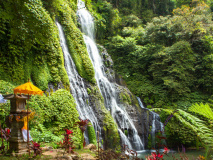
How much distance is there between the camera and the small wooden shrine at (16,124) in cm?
495

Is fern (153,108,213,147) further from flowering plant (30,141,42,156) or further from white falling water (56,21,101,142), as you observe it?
white falling water (56,21,101,142)

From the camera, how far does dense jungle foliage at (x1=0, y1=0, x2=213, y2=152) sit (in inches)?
291

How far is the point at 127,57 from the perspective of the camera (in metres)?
19.3

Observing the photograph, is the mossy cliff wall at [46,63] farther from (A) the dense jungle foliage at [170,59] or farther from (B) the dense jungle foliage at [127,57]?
(A) the dense jungle foliage at [170,59]

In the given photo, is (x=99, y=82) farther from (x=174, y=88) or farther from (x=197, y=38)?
(x=197, y=38)

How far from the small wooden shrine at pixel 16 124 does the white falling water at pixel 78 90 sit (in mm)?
4316

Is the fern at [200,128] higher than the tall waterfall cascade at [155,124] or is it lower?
higher

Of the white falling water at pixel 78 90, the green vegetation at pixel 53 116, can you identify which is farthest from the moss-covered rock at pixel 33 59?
the green vegetation at pixel 53 116

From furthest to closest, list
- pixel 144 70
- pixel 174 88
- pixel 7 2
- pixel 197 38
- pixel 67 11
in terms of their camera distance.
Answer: pixel 144 70 → pixel 197 38 → pixel 174 88 → pixel 67 11 → pixel 7 2

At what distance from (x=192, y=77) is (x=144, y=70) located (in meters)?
4.62

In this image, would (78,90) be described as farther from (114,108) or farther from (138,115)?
(138,115)

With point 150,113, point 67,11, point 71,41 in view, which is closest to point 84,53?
point 71,41

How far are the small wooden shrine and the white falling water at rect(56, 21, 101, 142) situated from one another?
4.32 metres

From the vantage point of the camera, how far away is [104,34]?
824 inches
